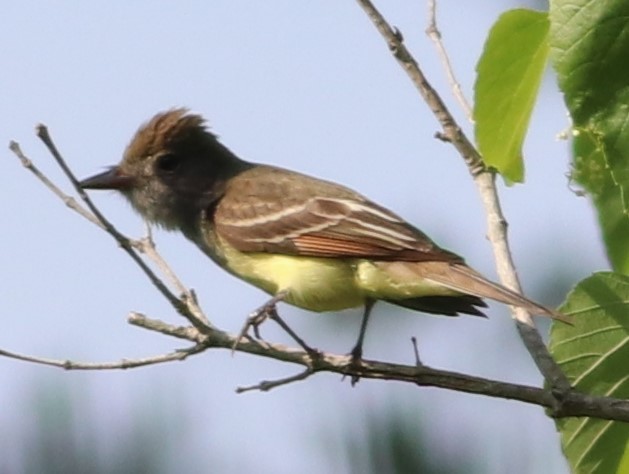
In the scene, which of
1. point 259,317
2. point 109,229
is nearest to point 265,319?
point 259,317

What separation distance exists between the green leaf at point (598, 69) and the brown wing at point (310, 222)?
67.4 inches

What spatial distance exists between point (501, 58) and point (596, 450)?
0.96 metres

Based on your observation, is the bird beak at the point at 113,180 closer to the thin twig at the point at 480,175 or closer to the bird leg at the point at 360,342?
the bird leg at the point at 360,342

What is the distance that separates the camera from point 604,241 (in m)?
2.54

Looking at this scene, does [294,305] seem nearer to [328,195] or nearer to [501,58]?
[328,195]

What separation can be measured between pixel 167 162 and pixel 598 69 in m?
3.13

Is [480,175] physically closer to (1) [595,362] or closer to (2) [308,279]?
(1) [595,362]

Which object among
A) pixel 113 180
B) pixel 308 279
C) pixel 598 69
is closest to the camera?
pixel 598 69

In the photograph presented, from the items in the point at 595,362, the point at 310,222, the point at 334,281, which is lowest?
the point at 595,362

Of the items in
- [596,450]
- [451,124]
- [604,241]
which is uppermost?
[451,124]

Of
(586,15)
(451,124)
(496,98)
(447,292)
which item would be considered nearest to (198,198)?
(447,292)

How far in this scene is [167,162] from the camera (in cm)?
502

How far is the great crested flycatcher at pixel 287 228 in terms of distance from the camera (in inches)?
154

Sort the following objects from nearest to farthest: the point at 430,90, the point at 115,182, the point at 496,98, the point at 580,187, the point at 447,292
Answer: the point at 580,187 < the point at 496,98 < the point at 430,90 < the point at 447,292 < the point at 115,182
